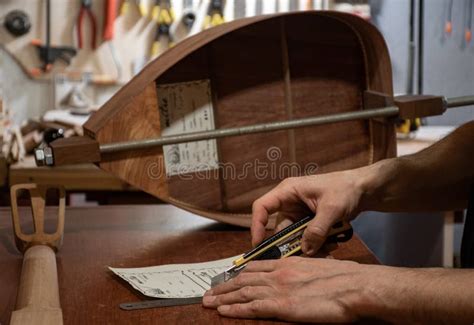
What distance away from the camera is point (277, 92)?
5.74 ft

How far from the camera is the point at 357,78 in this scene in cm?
181

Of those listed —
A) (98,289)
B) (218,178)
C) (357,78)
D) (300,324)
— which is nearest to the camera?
(300,324)

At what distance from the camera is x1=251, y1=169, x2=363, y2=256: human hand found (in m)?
1.28

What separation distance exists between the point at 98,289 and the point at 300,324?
342 millimetres

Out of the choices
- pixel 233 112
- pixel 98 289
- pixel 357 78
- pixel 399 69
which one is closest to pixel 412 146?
pixel 399 69

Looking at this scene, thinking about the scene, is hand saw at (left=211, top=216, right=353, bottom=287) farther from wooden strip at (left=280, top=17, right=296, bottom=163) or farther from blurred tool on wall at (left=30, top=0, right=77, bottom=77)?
blurred tool on wall at (left=30, top=0, right=77, bottom=77)

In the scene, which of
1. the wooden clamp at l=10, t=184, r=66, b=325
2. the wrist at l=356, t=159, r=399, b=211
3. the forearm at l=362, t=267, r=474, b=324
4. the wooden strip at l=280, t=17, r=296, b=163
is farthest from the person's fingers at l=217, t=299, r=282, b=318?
the wooden strip at l=280, t=17, r=296, b=163

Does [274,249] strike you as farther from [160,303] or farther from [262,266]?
[160,303]

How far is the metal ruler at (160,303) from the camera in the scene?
1151 millimetres

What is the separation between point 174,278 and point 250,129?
39 cm

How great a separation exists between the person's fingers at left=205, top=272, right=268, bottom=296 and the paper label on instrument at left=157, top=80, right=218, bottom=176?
1.58 feet

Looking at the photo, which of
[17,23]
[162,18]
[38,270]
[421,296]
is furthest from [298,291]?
[17,23]

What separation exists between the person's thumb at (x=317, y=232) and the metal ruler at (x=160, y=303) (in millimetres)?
189

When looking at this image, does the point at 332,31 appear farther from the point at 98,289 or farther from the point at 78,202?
the point at 78,202
